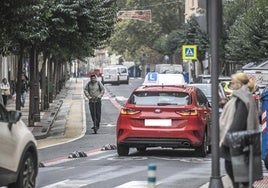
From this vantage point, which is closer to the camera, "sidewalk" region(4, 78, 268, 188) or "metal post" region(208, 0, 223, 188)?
"metal post" region(208, 0, 223, 188)

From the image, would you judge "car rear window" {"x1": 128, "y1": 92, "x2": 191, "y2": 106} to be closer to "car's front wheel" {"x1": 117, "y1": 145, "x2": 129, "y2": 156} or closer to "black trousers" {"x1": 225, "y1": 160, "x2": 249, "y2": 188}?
"car's front wheel" {"x1": 117, "y1": 145, "x2": 129, "y2": 156}

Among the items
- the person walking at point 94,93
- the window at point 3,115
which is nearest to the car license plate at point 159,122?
the window at point 3,115

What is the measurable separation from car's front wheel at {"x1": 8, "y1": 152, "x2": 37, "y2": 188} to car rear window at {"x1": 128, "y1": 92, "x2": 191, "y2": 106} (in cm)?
549

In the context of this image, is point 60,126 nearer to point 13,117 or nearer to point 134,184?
point 134,184

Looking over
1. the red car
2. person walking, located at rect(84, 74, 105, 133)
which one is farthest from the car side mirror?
person walking, located at rect(84, 74, 105, 133)

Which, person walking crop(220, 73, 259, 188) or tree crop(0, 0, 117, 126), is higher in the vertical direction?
tree crop(0, 0, 117, 126)

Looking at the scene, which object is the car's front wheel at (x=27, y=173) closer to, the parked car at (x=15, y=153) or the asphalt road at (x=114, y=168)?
the parked car at (x=15, y=153)

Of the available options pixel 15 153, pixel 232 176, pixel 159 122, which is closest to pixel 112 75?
pixel 159 122

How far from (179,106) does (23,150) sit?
6040 mm

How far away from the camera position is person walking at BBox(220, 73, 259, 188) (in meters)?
8.21

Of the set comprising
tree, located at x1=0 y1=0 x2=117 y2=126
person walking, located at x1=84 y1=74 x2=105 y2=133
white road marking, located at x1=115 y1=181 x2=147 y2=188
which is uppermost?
tree, located at x1=0 y1=0 x2=117 y2=126

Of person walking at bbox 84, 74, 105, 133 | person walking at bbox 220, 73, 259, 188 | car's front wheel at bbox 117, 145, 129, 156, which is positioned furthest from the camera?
person walking at bbox 84, 74, 105, 133

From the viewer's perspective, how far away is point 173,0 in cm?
8088

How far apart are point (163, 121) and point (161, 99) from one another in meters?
0.59
